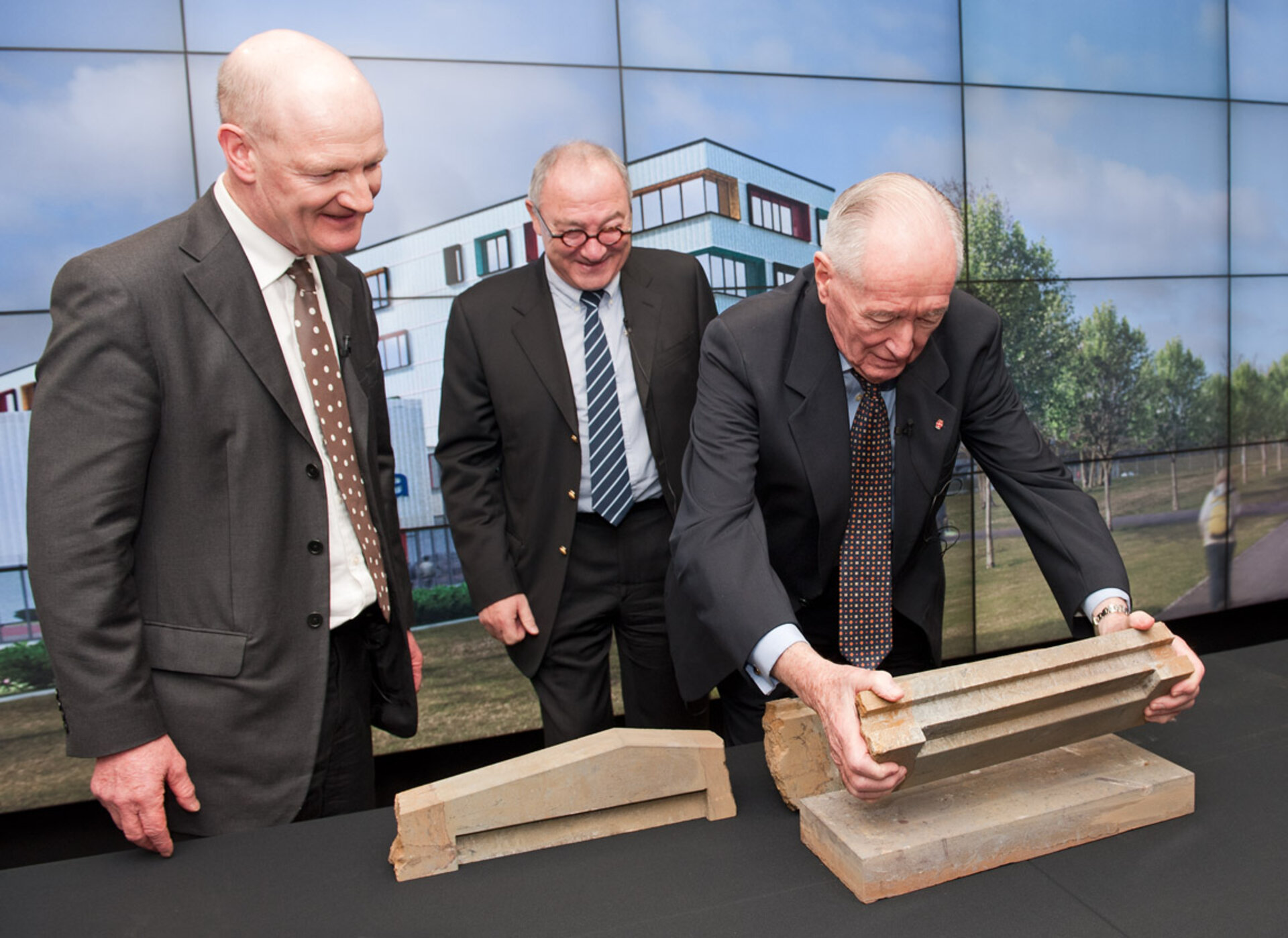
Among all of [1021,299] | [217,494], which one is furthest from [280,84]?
[1021,299]

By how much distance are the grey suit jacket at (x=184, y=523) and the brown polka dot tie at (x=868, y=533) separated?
35.4 inches

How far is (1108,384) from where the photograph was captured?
4641 mm

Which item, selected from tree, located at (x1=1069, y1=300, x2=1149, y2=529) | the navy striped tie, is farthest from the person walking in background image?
the navy striped tie

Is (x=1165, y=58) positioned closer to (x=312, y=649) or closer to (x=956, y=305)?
(x=956, y=305)

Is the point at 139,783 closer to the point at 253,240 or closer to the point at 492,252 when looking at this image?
the point at 253,240

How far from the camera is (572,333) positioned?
219 cm

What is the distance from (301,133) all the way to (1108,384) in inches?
171

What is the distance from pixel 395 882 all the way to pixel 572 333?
A: 1.34 meters

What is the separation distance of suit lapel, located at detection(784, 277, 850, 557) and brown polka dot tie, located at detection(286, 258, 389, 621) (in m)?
0.76

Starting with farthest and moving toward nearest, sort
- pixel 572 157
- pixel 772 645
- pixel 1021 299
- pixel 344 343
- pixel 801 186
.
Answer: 1. pixel 1021 299
2. pixel 801 186
3. pixel 572 157
4. pixel 344 343
5. pixel 772 645

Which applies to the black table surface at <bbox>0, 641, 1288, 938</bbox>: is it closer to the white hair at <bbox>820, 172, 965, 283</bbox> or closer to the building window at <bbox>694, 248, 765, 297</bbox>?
the white hair at <bbox>820, 172, 965, 283</bbox>

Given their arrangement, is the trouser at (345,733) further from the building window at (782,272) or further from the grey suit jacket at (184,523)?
the building window at (782,272)

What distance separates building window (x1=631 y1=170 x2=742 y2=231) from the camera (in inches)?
152

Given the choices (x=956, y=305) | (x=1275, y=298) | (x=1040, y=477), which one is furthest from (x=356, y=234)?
(x=1275, y=298)
